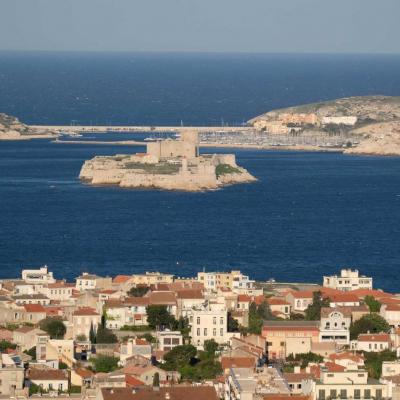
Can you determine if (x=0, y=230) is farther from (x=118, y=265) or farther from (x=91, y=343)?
(x=91, y=343)

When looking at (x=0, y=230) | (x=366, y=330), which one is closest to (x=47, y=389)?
(x=366, y=330)

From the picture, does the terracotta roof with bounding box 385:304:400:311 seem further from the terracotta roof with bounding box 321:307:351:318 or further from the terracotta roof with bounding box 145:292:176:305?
the terracotta roof with bounding box 145:292:176:305

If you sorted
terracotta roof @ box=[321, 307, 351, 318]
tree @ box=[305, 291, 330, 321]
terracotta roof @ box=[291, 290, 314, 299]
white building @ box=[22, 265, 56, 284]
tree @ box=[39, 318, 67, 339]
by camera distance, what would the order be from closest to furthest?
tree @ box=[39, 318, 67, 339] → terracotta roof @ box=[321, 307, 351, 318] → tree @ box=[305, 291, 330, 321] → terracotta roof @ box=[291, 290, 314, 299] → white building @ box=[22, 265, 56, 284]

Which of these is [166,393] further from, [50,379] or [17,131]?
[17,131]

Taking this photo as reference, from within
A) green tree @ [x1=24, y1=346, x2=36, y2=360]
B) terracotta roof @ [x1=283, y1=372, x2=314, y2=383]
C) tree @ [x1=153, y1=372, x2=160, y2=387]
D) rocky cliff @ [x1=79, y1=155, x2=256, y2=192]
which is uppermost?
terracotta roof @ [x1=283, y1=372, x2=314, y2=383]

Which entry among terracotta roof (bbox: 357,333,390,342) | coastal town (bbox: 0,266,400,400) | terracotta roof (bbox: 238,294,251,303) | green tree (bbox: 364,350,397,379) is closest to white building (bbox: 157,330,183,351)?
coastal town (bbox: 0,266,400,400)

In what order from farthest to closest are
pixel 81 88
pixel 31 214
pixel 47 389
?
pixel 81 88 < pixel 31 214 < pixel 47 389

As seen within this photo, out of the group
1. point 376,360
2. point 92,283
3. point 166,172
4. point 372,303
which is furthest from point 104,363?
point 166,172
